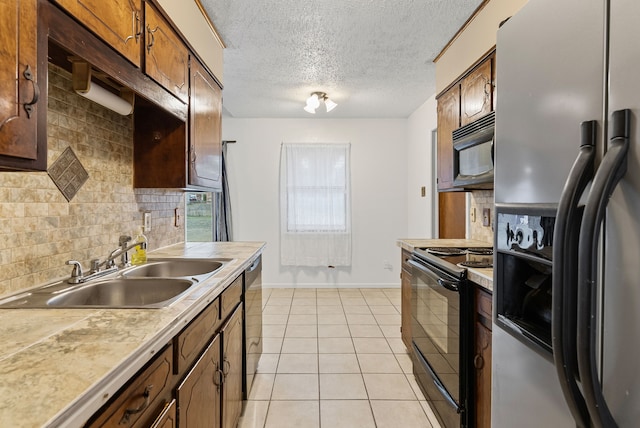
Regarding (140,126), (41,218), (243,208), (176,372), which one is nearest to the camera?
(176,372)

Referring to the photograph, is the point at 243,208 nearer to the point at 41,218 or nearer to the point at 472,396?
the point at 41,218

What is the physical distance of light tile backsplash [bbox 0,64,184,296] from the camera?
1.19 m

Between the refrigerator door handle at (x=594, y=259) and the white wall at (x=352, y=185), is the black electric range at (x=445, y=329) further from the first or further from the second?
the white wall at (x=352, y=185)

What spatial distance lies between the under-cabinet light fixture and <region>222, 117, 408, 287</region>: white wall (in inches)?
126

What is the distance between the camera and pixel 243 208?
190 inches

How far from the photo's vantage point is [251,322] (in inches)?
85.6

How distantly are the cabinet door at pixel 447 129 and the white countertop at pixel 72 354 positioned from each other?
2065 mm

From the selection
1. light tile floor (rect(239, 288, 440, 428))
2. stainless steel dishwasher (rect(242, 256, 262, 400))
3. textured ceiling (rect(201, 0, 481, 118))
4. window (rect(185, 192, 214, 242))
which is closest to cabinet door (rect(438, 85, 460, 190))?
textured ceiling (rect(201, 0, 481, 118))

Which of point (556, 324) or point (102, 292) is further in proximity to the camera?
point (102, 292)

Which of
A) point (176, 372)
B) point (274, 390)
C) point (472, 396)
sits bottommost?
point (274, 390)

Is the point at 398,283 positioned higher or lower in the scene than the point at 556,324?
lower

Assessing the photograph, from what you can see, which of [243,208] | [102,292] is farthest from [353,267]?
[102,292]

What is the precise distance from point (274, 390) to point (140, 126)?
1.89 metres

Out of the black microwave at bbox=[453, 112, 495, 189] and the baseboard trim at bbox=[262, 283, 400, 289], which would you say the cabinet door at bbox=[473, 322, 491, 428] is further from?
the baseboard trim at bbox=[262, 283, 400, 289]
